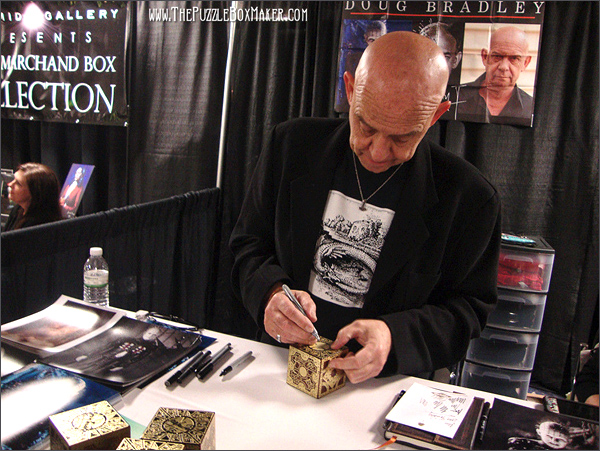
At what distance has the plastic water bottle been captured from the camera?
1698 millimetres

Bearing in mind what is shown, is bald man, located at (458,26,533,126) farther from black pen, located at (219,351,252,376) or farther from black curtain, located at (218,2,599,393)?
black pen, located at (219,351,252,376)

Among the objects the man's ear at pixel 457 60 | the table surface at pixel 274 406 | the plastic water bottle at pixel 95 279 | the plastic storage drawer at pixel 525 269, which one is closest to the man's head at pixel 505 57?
the man's ear at pixel 457 60

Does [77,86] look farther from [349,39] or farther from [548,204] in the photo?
[548,204]

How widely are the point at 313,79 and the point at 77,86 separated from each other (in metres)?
1.81

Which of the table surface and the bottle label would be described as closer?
the table surface

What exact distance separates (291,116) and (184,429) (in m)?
2.52

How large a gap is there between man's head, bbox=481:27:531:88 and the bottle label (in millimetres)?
2159

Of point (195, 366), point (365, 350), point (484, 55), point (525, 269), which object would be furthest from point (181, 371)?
point (484, 55)

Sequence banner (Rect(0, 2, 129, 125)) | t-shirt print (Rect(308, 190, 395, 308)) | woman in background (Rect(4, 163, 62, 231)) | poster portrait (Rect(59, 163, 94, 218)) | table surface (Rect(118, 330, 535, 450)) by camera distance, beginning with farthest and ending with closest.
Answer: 1. banner (Rect(0, 2, 129, 125))
2. poster portrait (Rect(59, 163, 94, 218))
3. woman in background (Rect(4, 163, 62, 231))
4. t-shirt print (Rect(308, 190, 395, 308))
5. table surface (Rect(118, 330, 535, 450))

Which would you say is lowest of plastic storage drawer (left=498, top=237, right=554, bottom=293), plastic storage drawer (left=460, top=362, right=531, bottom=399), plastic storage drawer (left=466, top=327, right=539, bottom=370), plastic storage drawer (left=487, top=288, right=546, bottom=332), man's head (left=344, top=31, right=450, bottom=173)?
plastic storage drawer (left=460, top=362, right=531, bottom=399)

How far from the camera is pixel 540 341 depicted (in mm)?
2867

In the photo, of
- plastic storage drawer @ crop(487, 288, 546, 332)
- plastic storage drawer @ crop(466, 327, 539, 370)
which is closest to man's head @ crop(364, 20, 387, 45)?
plastic storage drawer @ crop(487, 288, 546, 332)

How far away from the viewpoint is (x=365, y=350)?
994 mm

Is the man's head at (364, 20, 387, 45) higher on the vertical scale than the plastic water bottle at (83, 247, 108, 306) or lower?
higher
